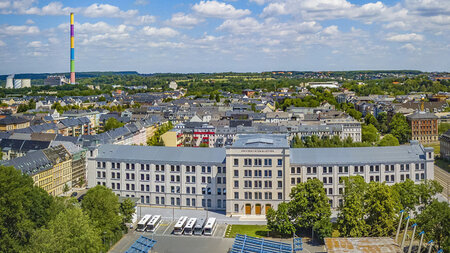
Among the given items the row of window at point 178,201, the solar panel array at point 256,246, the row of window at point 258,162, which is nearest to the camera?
the solar panel array at point 256,246

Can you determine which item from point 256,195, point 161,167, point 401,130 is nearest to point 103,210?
point 161,167

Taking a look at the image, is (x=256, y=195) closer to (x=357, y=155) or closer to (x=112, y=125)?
(x=357, y=155)

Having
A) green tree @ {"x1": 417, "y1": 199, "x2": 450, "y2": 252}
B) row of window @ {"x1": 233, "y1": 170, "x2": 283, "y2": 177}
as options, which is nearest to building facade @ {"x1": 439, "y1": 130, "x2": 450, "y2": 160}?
row of window @ {"x1": 233, "y1": 170, "x2": 283, "y2": 177}

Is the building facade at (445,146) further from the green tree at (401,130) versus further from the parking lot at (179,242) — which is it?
the parking lot at (179,242)

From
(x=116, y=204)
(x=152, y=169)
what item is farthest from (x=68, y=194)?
(x=116, y=204)

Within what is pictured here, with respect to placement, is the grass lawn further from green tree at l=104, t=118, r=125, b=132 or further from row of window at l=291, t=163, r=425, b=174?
green tree at l=104, t=118, r=125, b=132

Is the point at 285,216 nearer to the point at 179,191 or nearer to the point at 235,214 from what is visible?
the point at 235,214

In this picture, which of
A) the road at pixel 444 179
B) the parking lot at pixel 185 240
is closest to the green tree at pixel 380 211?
the parking lot at pixel 185 240
